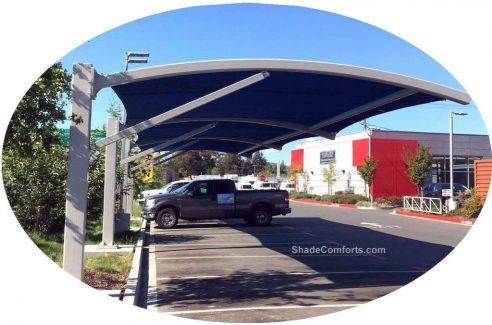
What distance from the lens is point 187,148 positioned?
886 inches

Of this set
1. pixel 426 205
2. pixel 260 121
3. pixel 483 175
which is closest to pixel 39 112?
pixel 260 121

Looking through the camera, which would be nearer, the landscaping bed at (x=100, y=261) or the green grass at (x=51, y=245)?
the landscaping bed at (x=100, y=261)

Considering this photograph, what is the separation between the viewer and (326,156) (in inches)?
1983

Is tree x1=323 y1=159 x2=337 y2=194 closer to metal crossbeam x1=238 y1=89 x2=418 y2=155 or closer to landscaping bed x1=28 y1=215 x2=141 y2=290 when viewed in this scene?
metal crossbeam x1=238 y1=89 x2=418 y2=155

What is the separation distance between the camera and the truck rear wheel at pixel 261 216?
19234 millimetres

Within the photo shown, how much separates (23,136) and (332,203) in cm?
3465

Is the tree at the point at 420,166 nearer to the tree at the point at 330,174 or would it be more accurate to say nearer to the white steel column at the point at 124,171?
the tree at the point at 330,174

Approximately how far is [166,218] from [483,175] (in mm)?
17331

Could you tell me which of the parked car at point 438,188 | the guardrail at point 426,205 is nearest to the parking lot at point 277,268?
the guardrail at point 426,205

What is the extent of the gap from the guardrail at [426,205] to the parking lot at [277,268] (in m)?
10.1

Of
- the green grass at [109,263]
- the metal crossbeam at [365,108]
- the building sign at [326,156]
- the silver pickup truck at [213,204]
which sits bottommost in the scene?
the green grass at [109,263]

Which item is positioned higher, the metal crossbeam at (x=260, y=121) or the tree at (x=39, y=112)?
the metal crossbeam at (x=260, y=121)

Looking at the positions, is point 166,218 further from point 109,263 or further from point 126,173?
point 109,263

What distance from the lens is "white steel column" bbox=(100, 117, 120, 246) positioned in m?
11.5
